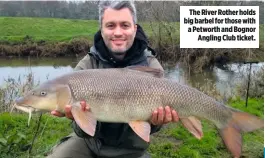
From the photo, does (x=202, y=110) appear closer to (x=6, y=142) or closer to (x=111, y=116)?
(x=111, y=116)

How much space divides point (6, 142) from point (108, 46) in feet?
3.61

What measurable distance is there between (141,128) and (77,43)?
12891mm

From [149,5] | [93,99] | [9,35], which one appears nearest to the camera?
[93,99]

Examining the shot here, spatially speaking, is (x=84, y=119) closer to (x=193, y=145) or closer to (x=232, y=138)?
(x=232, y=138)

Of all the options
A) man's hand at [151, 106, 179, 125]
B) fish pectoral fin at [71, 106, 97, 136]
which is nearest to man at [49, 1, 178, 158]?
man's hand at [151, 106, 179, 125]

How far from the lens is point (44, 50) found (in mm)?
14578

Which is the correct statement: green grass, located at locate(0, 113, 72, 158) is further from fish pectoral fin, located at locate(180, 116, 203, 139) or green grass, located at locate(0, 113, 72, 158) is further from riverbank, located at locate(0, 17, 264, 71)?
riverbank, located at locate(0, 17, 264, 71)

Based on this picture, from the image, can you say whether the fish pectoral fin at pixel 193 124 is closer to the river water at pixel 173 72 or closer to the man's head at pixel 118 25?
the man's head at pixel 118 25

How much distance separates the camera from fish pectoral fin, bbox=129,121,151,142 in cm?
192

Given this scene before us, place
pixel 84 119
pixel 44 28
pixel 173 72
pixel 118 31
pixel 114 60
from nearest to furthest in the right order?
pixel 84 119
pixel 118 31
pixel 114 60
pixel 173 72
pixel 44 28

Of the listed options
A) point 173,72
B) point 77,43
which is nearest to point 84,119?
point 173,72

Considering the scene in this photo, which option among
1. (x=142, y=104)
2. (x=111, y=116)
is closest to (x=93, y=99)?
(x=111, y=116)

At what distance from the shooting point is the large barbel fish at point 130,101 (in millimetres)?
1868

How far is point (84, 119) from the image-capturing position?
186 centimetres
